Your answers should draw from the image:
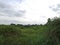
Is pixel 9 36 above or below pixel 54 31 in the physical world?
below

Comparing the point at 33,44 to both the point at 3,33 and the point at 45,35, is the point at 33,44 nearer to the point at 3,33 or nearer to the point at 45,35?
the point at 45,35

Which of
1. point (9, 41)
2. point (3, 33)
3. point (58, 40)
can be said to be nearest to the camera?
point (58, 40)

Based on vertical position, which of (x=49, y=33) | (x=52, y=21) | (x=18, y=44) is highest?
(x=52, y=21)

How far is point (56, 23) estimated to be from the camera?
1312cm

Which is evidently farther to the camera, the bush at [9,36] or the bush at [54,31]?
the bush at [9,36]

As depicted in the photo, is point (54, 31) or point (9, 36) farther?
point (9, 36)

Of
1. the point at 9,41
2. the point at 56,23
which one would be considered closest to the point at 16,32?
the point at 9,41

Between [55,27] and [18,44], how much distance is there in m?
3.19

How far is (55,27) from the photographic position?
12.9 m

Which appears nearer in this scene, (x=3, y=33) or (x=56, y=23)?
(x=56, y=23)

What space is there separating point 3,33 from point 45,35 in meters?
4.72

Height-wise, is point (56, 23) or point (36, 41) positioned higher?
point (56, 23)

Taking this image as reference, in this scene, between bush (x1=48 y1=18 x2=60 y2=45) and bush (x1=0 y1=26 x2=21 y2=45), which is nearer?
bush (x1=48 y1=18 x2=60 y2=45)

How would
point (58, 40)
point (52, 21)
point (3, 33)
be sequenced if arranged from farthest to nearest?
1. point (3, 33)
2. point (52, 21)
3. point (58, 40)
